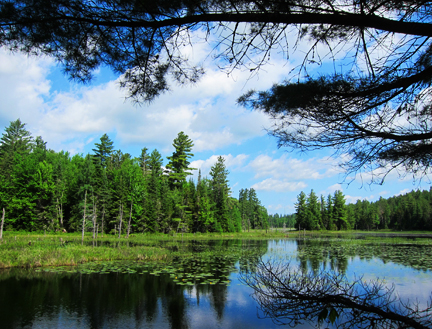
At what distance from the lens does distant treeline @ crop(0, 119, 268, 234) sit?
3366 cm

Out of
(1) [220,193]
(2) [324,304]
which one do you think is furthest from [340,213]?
(2) [324,304]

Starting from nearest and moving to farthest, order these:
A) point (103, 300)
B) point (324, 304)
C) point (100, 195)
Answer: point (324, 304), point (103, 300), point (100, 195)

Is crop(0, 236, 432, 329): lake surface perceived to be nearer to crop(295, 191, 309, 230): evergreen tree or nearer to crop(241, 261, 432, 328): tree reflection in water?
crop(241, 261, 432, 328): tree reflection in water

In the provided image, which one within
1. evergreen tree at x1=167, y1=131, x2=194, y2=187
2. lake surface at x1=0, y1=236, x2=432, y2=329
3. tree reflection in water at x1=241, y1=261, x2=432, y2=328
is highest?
evergreen tree at x1=167, y1=131, x2=194, y2=187

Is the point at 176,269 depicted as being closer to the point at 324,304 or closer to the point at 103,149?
the point at 324,304

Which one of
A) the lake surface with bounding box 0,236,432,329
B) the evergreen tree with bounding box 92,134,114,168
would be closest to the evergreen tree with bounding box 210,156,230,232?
the evergreen tree with bounding box 92,134,114,168

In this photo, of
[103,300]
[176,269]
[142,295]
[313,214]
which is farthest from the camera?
[313,214]

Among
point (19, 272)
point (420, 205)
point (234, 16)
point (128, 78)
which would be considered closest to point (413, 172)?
point (234, 16)

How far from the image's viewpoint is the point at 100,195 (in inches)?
1390

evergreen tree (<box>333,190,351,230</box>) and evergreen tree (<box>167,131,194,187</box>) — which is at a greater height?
evergreen tree (<box>167,131,194,187</box>)

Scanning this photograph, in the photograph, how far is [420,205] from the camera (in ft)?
223

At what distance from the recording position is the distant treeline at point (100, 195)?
33656mm

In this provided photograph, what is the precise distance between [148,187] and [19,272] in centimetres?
2764

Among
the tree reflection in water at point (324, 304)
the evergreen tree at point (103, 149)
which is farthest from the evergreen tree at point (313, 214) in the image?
the tree reflection in water at point (324, 304)
